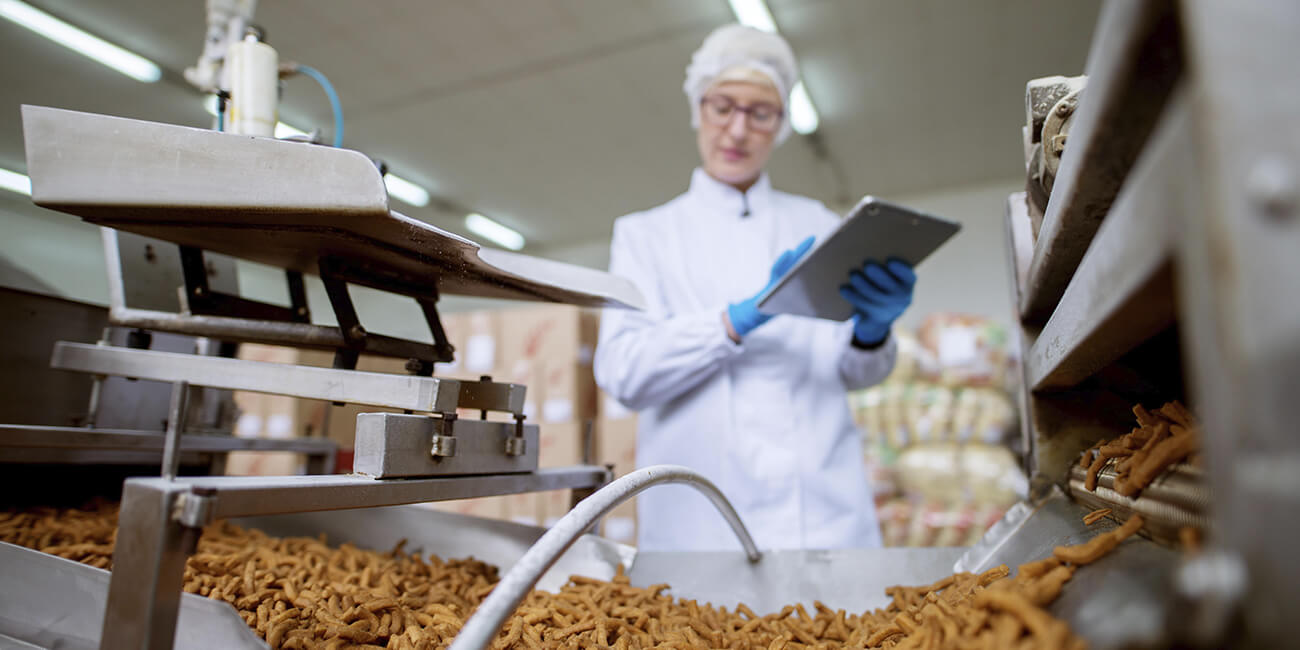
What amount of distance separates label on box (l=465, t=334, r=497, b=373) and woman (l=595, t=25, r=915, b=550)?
121cm

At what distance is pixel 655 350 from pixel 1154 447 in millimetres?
1016

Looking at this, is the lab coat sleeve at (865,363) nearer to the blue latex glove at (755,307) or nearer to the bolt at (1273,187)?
the blue latex glove at (755,307)

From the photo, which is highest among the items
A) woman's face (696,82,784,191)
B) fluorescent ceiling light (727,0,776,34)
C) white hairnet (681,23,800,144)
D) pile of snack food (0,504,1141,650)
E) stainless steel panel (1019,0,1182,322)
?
fluorescent ceiling light (727,0,776,34)

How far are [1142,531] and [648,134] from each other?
12.8ft

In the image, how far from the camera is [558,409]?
2625 mm

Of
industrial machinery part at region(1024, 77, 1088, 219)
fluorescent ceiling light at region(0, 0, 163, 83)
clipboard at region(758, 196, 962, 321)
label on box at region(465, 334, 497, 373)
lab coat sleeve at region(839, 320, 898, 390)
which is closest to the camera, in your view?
industrial machinery part at region(1024, 77, 1088, 219)

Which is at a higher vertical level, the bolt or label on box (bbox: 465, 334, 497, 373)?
label on box (bbox: 465, 334, 497, 373)

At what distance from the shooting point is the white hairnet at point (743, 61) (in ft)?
5.50

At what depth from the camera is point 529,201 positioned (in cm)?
529

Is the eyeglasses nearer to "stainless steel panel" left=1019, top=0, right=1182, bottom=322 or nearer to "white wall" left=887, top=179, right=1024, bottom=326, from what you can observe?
"stainless steel panel" left=1019, top=0, right=1182, bottom=322

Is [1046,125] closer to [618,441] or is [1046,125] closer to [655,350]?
[655,350]

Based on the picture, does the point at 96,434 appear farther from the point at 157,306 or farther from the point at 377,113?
the point at 377,113

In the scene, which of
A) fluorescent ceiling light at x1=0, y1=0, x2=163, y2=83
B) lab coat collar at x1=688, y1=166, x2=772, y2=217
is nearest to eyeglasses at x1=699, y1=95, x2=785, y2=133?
lab coat collar at x1=688, y1=166, x2=772, y2=217

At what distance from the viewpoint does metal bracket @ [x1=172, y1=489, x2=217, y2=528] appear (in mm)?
459
